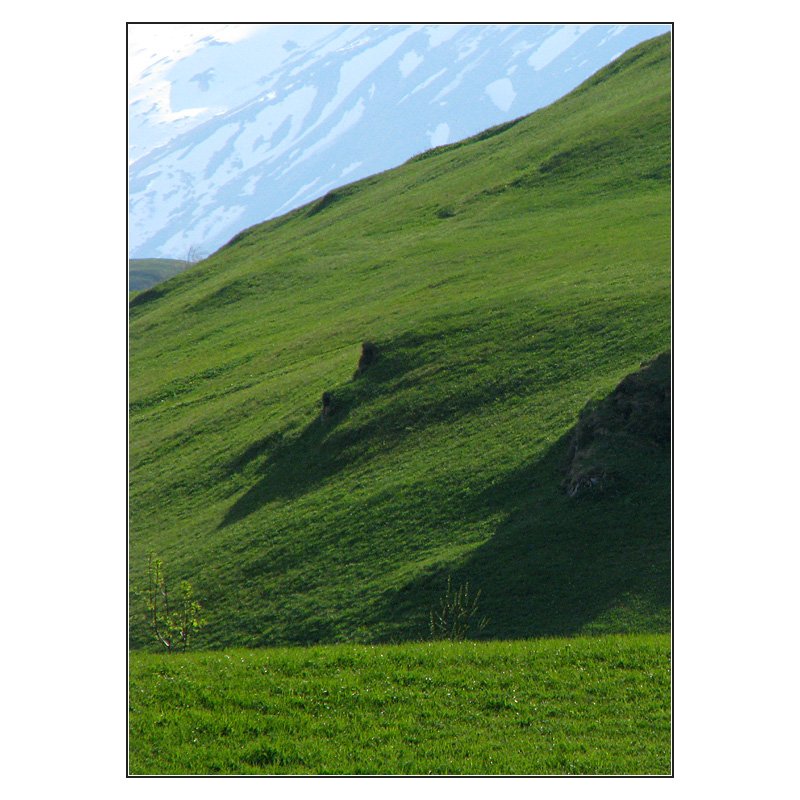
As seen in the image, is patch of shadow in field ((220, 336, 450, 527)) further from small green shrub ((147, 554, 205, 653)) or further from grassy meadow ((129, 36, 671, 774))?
small green shrub ((147, 554, 205, 653))

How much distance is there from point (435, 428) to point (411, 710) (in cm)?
2840

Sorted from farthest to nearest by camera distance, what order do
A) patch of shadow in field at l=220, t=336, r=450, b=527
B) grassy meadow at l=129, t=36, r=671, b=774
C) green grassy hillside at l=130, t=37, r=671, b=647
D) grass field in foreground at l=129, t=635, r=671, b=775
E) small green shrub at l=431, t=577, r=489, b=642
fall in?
1. patch of shadow in field at l=220, t=336, r=450, b=527
2. green grassy hillside at l=130, t=37, r=671, b=647
3. small green shrub at l=431, t=577, r=489, b=642
4. grassy meadow at l=129, t=36, r=671, b=774
5. grass field in foreground at l=129, t=635, r=671, b=775

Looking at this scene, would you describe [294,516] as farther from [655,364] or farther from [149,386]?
[149,386]

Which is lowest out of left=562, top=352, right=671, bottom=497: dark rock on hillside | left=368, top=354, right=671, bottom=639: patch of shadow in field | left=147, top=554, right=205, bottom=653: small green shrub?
left=147, top=554, right=205, bottom=653: small green shrub

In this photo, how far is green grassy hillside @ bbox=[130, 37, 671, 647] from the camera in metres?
32.5

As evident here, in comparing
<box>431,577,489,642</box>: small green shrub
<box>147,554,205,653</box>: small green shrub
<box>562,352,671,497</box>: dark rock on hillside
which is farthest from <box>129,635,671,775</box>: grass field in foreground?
<box>562,352,671,497</box>: dark rock on hillside

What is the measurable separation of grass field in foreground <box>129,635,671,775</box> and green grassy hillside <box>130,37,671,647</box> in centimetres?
880

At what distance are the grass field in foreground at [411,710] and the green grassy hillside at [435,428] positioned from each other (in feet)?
28.9

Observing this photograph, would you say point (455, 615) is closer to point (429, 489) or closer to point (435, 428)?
point (429, 489)

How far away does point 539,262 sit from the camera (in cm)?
7194

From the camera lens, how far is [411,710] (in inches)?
693
